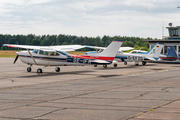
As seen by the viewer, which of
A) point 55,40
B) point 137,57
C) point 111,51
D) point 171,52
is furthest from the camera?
point 55,40

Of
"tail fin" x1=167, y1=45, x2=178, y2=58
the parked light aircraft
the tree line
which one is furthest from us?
the tree line

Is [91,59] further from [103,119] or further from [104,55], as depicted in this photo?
[103,119]

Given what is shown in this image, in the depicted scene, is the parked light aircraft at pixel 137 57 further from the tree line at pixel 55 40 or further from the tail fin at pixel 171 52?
the tree line at pixel 55 40

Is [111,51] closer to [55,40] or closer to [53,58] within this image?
[53,58]

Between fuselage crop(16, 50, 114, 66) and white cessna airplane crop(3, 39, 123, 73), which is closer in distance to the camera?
white cessna airplane crop(3, 39, 123, 73)

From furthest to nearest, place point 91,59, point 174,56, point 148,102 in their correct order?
point 174,56
point 91,59
point 148,102

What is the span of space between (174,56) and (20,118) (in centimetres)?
3819

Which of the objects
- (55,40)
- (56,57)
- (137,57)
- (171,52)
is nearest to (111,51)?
(56,57)

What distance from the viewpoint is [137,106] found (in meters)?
9.37

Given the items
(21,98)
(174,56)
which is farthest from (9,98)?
(174,56)

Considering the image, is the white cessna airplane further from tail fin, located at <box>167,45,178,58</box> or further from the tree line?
the tree line

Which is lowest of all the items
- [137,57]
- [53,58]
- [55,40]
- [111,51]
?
[137,57]

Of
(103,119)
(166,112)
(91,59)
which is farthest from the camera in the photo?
(91,59)

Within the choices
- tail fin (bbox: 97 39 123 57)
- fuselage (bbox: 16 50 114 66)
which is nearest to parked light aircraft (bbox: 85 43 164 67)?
tail fin (bbox: 97 39 123 57)
